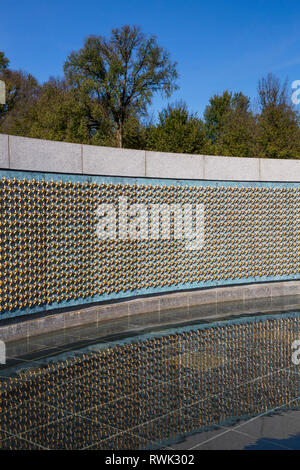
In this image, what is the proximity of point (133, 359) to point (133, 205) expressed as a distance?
3749 mm

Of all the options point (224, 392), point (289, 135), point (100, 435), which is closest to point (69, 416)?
point (100, 435)

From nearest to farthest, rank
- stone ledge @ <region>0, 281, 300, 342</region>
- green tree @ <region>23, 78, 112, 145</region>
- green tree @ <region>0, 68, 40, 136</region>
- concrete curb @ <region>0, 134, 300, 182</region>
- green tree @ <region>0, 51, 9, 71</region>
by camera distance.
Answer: concrete curb @ <region>0, 134, 300, 182</region>, stone ledge @ <region>0, 281, 300, 342</region>, green tree @ <region>23, 78, 112, 145</region>, green tree @ <region>0, 68, 40, 136</region>, green tree @ <region>0, 51, 9, 71</region>

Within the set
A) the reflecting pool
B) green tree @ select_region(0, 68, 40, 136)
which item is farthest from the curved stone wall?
green tree @ select_region(0, 68, 40, 136)

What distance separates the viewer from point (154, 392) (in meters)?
5.62

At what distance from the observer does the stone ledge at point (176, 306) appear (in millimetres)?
8125

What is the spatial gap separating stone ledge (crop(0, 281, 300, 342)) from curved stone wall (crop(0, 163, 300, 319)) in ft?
0.63

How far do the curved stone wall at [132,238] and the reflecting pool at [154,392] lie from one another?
1.12 m

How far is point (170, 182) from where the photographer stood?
10398 mm

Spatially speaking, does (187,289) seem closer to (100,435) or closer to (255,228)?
(255,228)

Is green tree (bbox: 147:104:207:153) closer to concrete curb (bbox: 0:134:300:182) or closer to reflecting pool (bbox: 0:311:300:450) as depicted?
concrete curb (bbox: 0:134:300:182)

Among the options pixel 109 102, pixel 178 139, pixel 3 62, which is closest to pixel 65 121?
pixel 109 102

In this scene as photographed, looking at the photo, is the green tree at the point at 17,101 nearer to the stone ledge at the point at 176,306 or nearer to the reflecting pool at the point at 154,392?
the stone ledge at the point at 176,306

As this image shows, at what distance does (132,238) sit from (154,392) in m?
4.46

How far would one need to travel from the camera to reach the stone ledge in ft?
26.7
